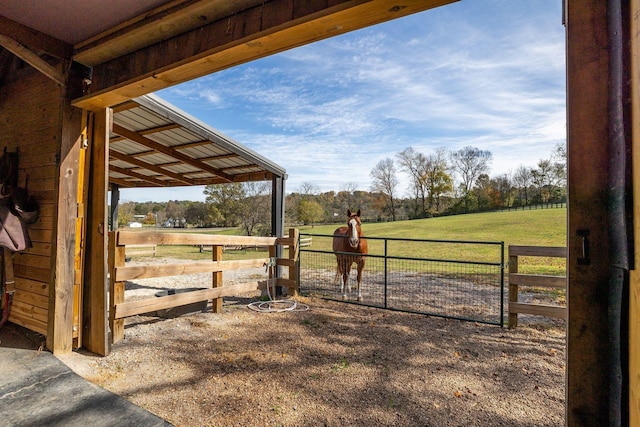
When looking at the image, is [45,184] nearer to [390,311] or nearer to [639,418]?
[639,418]

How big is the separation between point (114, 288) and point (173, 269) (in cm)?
75

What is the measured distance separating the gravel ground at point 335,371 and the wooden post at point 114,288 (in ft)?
0.65

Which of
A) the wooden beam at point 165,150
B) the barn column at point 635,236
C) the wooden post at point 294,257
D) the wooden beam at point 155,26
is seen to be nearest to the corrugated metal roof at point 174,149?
the wooden beam at point 165,150

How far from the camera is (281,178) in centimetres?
669

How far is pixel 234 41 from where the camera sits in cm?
209

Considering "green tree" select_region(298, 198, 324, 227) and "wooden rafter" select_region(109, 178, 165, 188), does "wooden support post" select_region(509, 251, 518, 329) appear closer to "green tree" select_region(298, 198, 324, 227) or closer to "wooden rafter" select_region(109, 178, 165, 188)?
"wooden rafter" select_region(109, 178, 165, 188)

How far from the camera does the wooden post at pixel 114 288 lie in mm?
3533

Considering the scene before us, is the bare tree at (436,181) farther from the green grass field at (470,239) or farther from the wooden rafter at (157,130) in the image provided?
the wooden rafter at (157,130)

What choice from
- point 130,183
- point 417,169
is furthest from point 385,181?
point 130,183

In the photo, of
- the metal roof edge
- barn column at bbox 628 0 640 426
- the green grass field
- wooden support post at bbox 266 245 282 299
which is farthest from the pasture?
the green grass field

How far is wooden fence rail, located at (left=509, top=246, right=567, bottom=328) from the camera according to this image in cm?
400

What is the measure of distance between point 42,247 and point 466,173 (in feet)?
176

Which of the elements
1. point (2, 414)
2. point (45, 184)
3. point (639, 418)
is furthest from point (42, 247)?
point (639, 418)

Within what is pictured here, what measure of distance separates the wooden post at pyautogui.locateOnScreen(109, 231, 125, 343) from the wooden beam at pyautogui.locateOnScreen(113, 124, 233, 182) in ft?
9.20
